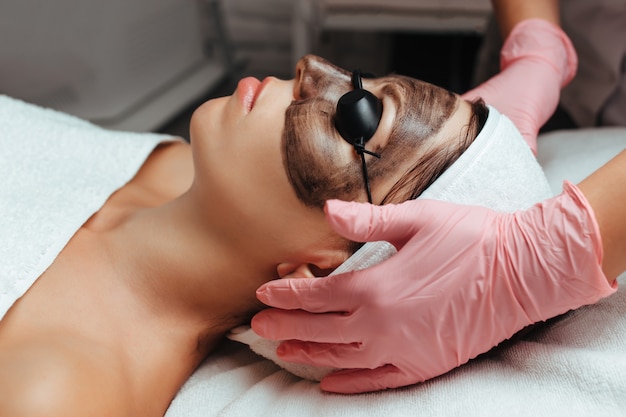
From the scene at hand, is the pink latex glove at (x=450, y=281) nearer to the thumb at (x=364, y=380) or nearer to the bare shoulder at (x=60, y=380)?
the thumb at (x=364, y=380)

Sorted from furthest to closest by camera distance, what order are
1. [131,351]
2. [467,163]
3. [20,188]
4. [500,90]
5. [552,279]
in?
[500,90] → [20,188] → [131,351] → [467,163] → [552,279]

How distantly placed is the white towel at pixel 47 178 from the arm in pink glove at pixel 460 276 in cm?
47

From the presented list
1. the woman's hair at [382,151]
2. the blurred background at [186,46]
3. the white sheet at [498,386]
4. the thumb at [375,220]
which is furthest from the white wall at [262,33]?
the thumb at [375,220]

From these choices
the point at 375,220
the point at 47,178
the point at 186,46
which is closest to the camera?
the point at 375,220

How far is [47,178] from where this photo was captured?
Answer: 4.25 feet

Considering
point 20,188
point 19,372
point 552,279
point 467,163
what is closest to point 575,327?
point 552,279

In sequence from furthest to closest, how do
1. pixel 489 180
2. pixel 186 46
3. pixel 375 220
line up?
pixel 186 46
pixel 489 180
pixel 375 220

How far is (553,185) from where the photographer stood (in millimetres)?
1390

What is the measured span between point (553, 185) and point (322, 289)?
732 millimetres

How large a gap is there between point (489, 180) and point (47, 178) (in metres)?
0.95

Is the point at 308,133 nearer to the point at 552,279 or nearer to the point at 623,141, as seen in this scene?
the point at 552,279

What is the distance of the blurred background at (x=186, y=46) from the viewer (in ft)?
5.59

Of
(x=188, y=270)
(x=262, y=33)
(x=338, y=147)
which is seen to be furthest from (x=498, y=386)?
(x=262, y=33)

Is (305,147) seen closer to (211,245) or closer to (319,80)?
(319,80)
